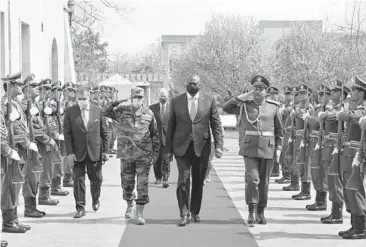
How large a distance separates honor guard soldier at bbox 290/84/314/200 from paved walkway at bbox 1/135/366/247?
1.21 ft

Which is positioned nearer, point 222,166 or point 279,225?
point 279,225

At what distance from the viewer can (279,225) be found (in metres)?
10.7

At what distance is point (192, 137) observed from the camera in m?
10.9

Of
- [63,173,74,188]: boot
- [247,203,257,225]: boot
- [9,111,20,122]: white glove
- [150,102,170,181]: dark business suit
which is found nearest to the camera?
[9,111,20,122]: white glove

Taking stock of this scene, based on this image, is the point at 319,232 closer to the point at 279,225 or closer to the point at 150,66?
the point at 279,225

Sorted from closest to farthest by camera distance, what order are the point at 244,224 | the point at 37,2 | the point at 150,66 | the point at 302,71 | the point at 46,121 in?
the point at 244,224 → the point at 46,121 → the point at 37,2 → the point at 302,71 → the point at 150,66

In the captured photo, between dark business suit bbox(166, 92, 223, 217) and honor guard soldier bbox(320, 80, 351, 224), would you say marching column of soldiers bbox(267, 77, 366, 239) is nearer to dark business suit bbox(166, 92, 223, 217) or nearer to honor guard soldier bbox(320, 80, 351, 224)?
honor guard soldier bbox(320, 80, 351, 224)

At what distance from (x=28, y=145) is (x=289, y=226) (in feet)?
12.2

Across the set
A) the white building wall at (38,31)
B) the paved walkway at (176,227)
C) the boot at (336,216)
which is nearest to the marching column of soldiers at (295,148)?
the boot at (336,216)

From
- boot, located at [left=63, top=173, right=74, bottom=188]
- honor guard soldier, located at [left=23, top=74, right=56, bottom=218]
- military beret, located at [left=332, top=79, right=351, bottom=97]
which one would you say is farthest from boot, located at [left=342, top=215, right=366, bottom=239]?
boot, located at [left=63, top=173, right=74, bottom=188]

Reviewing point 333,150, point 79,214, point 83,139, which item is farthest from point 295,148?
point 79,214

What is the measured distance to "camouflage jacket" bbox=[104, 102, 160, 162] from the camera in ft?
36.2

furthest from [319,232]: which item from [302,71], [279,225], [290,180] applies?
[302,71]

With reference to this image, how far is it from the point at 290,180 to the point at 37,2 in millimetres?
13045
